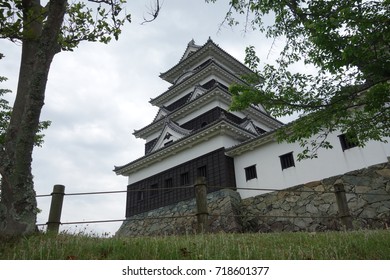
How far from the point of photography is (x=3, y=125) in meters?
11.7

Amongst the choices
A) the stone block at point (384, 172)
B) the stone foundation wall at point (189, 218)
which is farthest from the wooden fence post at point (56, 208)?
the stone block at point (384, 172)

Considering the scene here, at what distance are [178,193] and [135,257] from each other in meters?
14.1

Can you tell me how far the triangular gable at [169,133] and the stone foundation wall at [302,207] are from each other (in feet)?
16.4

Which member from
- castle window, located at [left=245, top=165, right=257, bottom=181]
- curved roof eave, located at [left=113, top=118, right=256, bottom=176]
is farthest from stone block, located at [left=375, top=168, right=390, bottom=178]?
curved roof eave, located at [left=113, top=118, right=256, bottom=176]

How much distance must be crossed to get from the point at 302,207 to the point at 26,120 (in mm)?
12197

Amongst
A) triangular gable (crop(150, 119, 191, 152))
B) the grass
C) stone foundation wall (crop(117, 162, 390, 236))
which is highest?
triangular gable (crop(150, 119, 191, 152))

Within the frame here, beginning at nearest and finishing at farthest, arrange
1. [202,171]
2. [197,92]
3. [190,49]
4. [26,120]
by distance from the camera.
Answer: [26,120] < [202,171] < [197,92] < [190,49]

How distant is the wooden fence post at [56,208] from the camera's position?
5898 mm

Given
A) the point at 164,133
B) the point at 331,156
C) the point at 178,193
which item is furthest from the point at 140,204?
the point at 331,156

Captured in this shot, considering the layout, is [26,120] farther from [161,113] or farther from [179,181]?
[161,113]

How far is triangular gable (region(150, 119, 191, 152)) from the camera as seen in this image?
67.1 ft

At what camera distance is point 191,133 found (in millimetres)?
17672

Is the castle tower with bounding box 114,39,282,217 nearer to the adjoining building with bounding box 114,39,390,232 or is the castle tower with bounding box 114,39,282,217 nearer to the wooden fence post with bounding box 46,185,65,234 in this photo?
the adjoining building with bounding box 114,39,390,232

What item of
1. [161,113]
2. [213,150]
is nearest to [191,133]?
[213,150]
